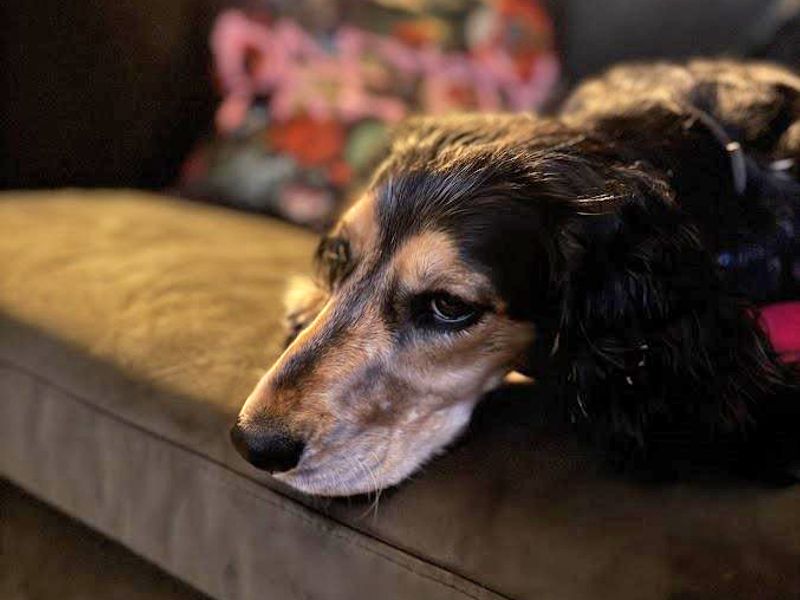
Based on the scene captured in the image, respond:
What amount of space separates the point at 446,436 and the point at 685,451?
0.95ft

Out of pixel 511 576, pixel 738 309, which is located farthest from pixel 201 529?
pixel 738 309

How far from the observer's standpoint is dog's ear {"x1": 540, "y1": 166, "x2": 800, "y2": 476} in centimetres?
103

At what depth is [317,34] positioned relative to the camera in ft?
6.90

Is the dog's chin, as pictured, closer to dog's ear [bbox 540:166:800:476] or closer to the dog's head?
the dog's head

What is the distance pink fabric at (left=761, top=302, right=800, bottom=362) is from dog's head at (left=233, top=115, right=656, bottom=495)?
28cm

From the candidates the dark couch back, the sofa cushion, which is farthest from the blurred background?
Result: the sofa cushion

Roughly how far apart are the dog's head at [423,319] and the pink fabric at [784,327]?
11.0 inches

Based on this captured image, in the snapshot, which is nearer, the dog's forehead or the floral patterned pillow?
the dog's forehead

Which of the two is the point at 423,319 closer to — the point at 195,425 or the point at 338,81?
the point at 195,425

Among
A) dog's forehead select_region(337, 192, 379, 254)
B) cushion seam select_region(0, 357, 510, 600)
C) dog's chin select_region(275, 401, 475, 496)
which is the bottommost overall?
cushion seam select_region(0, 357, 510, 600)

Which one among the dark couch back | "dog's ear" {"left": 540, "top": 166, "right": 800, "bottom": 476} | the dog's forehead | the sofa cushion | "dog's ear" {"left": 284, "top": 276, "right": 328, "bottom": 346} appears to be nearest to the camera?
the sofa cushion

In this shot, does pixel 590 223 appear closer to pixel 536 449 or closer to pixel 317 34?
pixel 536 449

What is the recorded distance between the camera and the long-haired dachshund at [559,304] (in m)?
1.05

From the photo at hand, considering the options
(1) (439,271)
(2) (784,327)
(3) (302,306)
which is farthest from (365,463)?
(2) (784,327)
